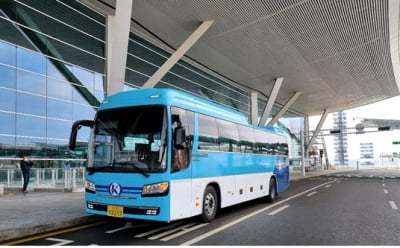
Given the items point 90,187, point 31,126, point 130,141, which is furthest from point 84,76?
point 130,141

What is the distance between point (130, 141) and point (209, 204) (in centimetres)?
275

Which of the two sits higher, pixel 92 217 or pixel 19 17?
pixel 19 17

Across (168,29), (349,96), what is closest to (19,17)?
(168,29)

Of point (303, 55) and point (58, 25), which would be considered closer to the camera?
point (58, 25)

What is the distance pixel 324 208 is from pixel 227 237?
5.78 m

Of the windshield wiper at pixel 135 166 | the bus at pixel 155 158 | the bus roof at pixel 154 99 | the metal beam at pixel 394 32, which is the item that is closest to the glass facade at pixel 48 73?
the bus at pixel 155 158

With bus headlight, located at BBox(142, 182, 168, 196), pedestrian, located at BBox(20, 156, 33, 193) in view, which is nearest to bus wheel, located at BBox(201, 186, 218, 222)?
bus headlight, located at BBox(142, 182, 168, 196)

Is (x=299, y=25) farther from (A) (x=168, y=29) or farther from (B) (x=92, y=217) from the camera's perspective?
(B) (x=92, y=217)

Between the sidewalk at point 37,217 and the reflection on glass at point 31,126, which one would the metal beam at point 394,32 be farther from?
the reflection on glass at point 31,126

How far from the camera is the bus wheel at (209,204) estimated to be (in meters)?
9.05

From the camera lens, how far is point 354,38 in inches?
1036

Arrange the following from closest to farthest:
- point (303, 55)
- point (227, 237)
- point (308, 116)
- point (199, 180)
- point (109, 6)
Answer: point (227, 237)
point (199, 180)
point (109, 6)
point (303, 55)
point (308, 116)

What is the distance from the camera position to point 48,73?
21.2m

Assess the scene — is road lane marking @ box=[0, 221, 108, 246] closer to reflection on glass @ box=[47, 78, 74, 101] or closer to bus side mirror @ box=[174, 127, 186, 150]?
bus side mirror @ box=[174, 127, 186, 150]
